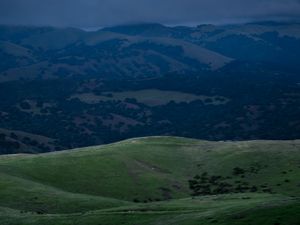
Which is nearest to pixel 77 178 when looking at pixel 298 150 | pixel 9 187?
pixel 9 187

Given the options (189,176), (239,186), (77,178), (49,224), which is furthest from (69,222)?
(189,176)

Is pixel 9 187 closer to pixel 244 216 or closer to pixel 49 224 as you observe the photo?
pixel 49 224

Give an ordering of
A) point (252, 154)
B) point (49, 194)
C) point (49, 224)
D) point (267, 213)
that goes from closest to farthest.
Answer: point (267, 213) < point (49, 224) < point (49, 194) < point (252, 154)

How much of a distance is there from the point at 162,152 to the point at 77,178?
131 ft

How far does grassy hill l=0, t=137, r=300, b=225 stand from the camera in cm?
5588

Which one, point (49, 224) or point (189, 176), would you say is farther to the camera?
point (189, 176)

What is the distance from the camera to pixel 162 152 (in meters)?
146

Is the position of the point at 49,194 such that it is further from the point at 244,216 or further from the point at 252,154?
the point at 252,154

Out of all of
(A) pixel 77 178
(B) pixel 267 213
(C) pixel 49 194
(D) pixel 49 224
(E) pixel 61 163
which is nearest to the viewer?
(B) pixel 267 213

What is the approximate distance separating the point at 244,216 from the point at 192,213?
911 centimetres

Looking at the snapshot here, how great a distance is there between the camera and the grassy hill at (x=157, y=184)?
183 ft

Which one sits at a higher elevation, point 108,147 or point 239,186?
point 108,147

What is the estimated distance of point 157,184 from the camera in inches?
4461

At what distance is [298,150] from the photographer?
136875 mm
